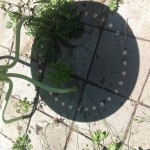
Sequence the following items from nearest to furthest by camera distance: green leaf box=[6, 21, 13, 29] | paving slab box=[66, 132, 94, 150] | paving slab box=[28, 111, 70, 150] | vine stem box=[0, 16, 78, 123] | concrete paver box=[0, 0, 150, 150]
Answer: vine stem box=[0, 16, 78, 123]
concrete paver box=[0, 0, 150, 150]
paving slab box=[66, 132, 94, 150]
paving slab box=[28, 111, 70, 150]
green leaf box=[6, 21, 13, 29]

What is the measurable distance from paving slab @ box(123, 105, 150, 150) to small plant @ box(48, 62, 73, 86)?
→ 845 mm

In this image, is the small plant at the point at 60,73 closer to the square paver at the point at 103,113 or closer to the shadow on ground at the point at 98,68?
the shadow on ground at the point at 98,68

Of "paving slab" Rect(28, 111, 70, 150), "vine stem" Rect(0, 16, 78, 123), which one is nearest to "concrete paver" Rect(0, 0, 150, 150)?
"paving slab" Rect(28, 111, 70, 150)

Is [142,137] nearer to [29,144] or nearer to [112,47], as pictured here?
[112,47]

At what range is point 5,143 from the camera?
4.62 metres

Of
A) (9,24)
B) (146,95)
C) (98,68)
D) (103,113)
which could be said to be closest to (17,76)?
(98,68)

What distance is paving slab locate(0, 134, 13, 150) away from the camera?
4.58 m

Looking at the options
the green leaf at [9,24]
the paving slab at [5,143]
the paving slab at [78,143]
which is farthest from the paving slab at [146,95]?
the green leaf at [9,24]

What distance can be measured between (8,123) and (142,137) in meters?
1.65

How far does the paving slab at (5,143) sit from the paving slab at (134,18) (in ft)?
5.98

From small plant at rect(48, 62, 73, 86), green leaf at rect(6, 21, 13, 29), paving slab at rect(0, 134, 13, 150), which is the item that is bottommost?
paving slab at rect(0, 134, 13, 150)

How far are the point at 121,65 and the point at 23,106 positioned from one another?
133 cm

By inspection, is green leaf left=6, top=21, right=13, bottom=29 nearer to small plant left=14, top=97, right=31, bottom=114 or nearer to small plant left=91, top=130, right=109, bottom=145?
small plant left=14, top=97, right=31, bottom=114

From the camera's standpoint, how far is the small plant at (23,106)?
14.8 ft
